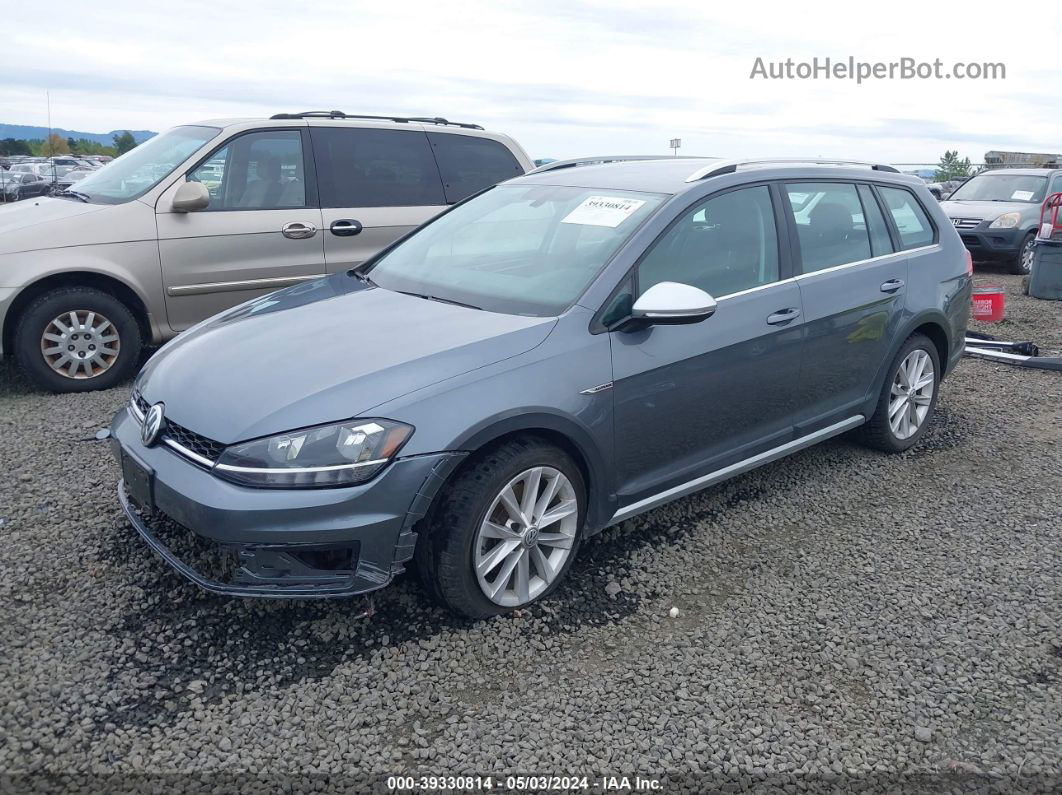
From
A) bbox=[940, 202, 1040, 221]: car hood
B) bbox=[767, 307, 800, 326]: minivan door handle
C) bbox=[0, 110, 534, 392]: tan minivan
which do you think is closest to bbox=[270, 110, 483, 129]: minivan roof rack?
bbox=[0, 110, 534, 392]: tan minivan

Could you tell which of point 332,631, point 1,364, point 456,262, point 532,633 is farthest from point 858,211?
point 1,364

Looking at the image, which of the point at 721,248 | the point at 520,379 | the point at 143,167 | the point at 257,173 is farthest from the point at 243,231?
the point at 520,379

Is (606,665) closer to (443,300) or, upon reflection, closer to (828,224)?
(443,300)

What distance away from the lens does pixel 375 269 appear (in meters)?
4.27

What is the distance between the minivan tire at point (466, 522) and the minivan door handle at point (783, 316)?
137 centimetres

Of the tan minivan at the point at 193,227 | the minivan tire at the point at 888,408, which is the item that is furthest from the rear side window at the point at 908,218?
the tan minivan at the point at 193,227

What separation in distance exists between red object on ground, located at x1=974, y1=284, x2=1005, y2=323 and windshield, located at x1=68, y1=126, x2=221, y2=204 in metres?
7.33

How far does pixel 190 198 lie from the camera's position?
5902 mm

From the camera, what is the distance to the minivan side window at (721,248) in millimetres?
3582

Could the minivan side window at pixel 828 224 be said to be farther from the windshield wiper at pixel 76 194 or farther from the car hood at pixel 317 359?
the windshield wiper at pixel 76 194

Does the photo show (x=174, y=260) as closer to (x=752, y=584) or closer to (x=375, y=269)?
(x=375, y=269)

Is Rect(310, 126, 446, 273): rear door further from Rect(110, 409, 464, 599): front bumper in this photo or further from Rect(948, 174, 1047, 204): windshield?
Rect(948, 174, 1047, 204): windshield

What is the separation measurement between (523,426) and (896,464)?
2809 millimetres

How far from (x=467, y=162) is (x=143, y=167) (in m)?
2.50
